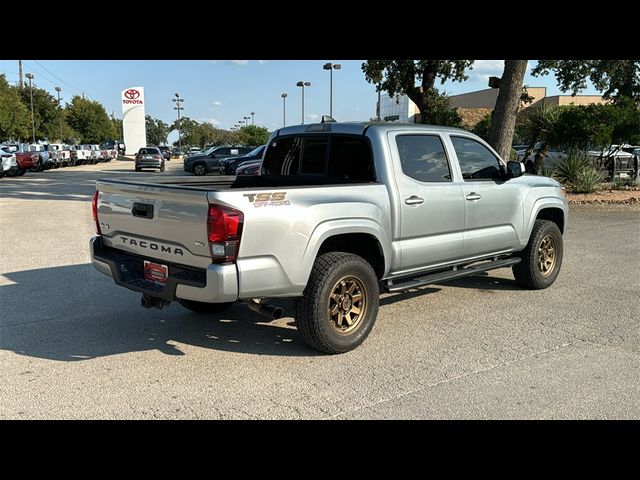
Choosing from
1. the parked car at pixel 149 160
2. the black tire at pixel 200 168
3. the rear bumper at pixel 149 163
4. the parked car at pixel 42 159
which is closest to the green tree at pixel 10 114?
the parked car at pixel 42 159

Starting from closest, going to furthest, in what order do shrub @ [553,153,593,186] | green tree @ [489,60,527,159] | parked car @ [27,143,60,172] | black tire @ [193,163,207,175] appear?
green tree @ [489,60,527,159] < shrub @ [553,153,593,186] < black tire @ [193,163,207,175] < parked car @ [27,143,60,172]

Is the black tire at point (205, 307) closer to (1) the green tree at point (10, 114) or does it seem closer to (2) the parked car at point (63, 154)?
(2) the parked car at point (63, 154)

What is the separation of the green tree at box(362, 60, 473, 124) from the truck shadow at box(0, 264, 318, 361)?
20973 mm

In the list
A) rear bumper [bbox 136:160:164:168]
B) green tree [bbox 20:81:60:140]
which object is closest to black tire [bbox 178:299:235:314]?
rear bumper [bbox 136:160:164:168]

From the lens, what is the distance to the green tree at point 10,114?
45.8 meters

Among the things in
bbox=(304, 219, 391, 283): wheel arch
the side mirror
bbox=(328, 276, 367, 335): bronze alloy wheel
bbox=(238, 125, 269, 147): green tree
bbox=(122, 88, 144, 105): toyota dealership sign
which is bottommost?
bbox=(328, 276, 367, 335): bronze alloy wheel

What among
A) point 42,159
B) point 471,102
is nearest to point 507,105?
point 42,159

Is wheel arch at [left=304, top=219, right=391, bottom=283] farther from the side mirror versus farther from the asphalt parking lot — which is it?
the side mirror

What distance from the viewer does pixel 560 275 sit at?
796 cm

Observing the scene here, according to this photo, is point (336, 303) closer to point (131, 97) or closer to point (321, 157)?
point (321, 157)

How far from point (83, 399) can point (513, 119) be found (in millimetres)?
14395

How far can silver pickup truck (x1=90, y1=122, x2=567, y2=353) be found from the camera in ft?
14.1
